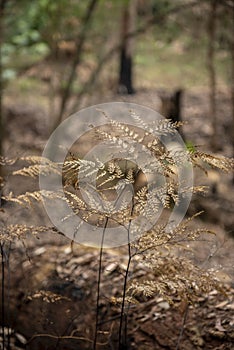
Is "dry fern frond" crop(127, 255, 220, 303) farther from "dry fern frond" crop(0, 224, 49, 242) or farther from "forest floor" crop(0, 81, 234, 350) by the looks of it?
"dry fern frond" crop(0, 224, 49, 242)

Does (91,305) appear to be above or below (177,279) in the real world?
below

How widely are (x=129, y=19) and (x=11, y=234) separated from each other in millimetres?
9428

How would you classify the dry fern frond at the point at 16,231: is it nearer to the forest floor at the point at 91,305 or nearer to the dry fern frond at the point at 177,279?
the forest floor at the point at 91,305

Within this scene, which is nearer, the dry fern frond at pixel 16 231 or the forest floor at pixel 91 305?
the dry fern frond at pixel 16 231

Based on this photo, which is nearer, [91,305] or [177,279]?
[177,279]

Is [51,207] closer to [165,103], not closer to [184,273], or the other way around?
[184,273]

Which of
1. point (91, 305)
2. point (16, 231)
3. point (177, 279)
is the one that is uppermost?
point (16, 231)

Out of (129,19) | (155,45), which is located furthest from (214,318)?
(155,45)

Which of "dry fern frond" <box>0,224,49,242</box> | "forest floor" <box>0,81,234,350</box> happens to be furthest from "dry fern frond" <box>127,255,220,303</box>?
"dry fern frond" <box>0,224,49,242</box>

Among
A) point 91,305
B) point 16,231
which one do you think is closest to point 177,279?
point 16,231

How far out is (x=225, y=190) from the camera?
7.34 meters

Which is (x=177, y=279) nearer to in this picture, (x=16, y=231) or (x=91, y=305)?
(x=16, y=231)

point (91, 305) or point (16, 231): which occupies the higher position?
point (16, 231)

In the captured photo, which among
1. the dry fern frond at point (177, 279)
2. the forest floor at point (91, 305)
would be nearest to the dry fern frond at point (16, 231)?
the forest floor at point (91, 305)
